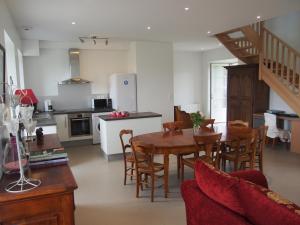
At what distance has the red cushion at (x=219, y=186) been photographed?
5.49ft

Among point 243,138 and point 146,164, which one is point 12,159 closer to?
point 146,164

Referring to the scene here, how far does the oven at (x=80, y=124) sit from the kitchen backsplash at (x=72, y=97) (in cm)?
84

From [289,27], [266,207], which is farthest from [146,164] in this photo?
[289,27]

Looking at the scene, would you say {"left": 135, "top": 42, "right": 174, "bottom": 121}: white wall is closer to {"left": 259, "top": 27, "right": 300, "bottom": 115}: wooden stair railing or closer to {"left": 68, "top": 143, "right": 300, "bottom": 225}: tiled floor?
{"left": 68, "top": 143, "right": 300, "bottom": 225}: tiled floor

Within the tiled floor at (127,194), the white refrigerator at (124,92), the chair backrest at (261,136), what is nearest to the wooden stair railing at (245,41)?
the white refrigerator at (124,92)

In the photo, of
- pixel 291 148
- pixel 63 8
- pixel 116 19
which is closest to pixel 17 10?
pixel 63 8

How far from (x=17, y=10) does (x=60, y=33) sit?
5.99ft

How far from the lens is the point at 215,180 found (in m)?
1.80

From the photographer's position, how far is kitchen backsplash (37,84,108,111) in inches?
288

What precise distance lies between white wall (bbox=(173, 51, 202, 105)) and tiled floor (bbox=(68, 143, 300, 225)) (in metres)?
4.46

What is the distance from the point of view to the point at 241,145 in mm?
Result: 4156

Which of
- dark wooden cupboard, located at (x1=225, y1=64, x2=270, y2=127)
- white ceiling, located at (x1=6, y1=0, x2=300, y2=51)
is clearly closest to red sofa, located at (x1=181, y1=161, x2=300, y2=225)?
white ceiling, located at (x1=6, y1=0, x2=300, y2=51)

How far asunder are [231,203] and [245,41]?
234 inches

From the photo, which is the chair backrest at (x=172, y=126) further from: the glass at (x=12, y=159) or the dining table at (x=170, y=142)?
the glass at (x=12, y=159)
